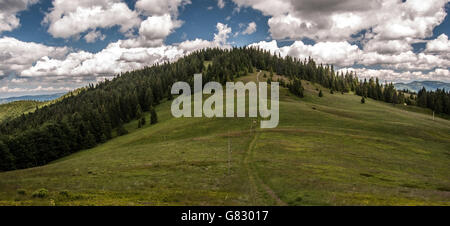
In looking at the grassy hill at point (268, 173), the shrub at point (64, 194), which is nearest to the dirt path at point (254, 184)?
the grassy hill at point (268, 173)

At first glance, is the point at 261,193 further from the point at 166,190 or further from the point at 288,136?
the point at 288,136

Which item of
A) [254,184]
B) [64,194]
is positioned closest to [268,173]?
[254,184]

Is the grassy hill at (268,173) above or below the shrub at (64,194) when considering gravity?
below

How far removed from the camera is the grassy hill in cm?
2558

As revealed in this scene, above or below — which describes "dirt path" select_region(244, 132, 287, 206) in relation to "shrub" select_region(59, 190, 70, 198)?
below

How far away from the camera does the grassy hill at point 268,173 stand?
25.6 meters

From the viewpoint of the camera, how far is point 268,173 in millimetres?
35438

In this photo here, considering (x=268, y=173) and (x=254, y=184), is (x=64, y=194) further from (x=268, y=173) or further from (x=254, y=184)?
(x=268, y=173)

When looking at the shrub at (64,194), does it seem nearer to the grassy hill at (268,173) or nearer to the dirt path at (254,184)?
the grassy hill at (268,173)

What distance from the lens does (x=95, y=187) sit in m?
29.9

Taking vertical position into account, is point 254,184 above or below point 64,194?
below

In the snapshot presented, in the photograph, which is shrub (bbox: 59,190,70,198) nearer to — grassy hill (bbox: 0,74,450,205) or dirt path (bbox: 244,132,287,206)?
grassy hill (bbox: 0,74,450,205)

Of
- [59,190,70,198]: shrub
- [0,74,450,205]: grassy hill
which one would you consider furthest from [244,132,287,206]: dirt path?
[59,190,70,198]: shrub
